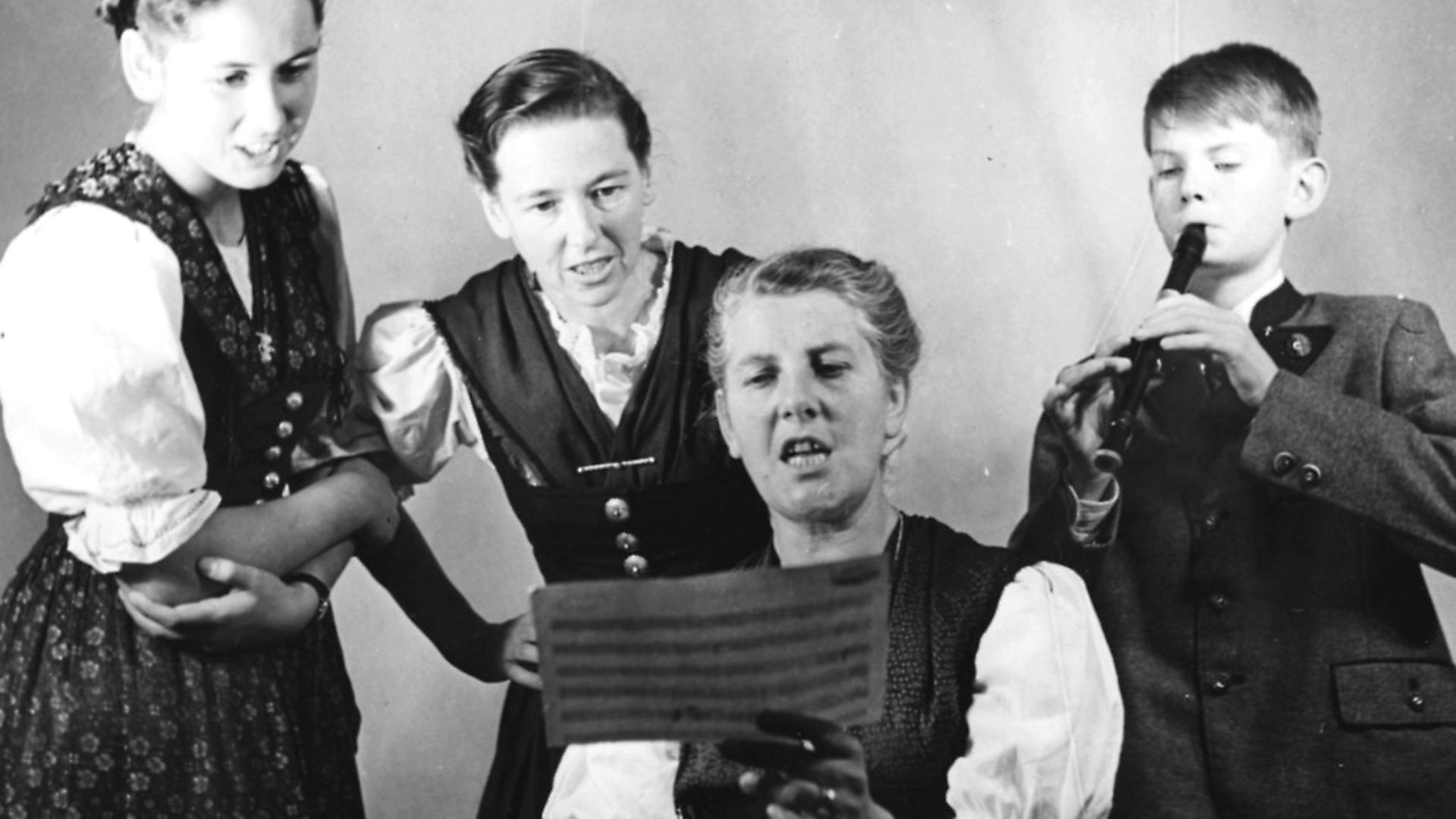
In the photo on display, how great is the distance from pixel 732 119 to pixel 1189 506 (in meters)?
0.88

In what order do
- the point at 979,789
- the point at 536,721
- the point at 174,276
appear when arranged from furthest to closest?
the point at 536,721
the point at 174,276
the point at 979,789

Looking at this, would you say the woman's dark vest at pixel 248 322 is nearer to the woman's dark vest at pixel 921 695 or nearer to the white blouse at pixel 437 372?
the white blouse at pixel 437 372

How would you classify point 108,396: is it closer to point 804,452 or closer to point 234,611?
point 234,611

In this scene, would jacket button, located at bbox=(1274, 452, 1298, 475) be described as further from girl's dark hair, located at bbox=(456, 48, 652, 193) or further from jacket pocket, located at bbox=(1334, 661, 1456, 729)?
girl's dark hair, located at bbox=(456, 48, 652, 193)

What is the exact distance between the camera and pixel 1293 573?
2.71 metres

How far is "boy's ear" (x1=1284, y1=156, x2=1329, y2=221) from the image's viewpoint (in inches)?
110

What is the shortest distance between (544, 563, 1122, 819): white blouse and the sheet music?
143 millimetres

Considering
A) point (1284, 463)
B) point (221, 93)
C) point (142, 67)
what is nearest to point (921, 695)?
point (1284, 463)

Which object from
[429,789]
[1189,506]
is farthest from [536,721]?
[1189,506]

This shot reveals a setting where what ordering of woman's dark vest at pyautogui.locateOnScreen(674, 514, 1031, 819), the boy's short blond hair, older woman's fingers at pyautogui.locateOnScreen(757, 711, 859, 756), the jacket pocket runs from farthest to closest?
the boy's short blond hair → the jacket pocket → woman's dark vest at pyautogui.locateOnScreen(674, 514, 1031, 819) → older woman's fingers at pyautogui.locateOnScreen(757, 711, 859, 756)

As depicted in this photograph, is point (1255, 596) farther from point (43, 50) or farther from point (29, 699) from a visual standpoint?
point (43, 50)

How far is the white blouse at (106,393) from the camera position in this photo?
2592mm

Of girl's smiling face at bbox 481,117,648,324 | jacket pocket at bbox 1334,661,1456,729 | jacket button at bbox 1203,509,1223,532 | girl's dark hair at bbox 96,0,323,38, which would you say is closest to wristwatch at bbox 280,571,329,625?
girl's smiling face at bbox 481,117,648,324

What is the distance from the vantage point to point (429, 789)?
292cm
